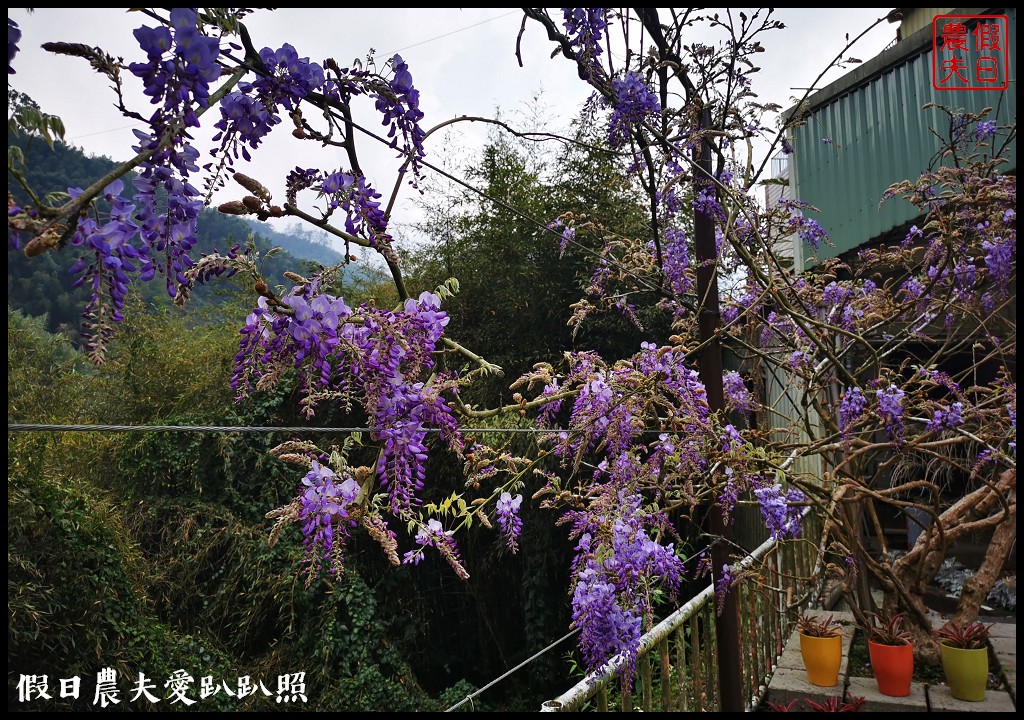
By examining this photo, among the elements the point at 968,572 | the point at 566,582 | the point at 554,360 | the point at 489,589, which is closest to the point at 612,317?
the point at 554,360

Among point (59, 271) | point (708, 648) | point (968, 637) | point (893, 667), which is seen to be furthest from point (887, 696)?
point (59, 271)

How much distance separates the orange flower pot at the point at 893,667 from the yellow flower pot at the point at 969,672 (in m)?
0.16

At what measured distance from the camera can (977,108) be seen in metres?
3.65

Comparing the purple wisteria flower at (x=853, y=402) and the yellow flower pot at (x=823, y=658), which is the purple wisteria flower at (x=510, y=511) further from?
the yellow flower pot at (x=823, y=658)

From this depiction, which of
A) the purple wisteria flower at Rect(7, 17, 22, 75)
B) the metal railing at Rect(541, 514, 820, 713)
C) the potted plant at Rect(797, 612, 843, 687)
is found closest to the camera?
the purple wisteria flower at Rect(7, 17, 22, 75)

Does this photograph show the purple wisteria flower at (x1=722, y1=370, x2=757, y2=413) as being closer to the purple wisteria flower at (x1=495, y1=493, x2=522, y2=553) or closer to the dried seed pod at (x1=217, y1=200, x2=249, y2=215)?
the purple wisteria flower at (x1=495, y1=493, x2=522, y2=553)

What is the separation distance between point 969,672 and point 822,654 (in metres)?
0.51

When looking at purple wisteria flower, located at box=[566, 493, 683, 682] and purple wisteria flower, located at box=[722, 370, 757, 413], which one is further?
purple wisteria flower, located at box=[722, 370, 757, 413]

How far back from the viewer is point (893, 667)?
8.08 feet

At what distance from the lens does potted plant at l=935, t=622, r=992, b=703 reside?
244 cm

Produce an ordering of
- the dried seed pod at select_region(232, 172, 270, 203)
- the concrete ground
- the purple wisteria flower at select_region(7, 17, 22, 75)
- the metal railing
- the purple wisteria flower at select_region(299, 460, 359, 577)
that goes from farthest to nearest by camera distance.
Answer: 1. the concrete ground
2. the metal railing
3. the purple wisteria flower at select_region(299, 460, 359, 577)
4. the dried seed pod at select_region(232, 172, 270, 203)
5. the purple wisteria flower at select_region(7, 17, 22, 75)

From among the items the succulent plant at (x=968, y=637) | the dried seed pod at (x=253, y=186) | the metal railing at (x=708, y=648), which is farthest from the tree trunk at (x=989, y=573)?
the dried seed pod at (x=253, y=186)

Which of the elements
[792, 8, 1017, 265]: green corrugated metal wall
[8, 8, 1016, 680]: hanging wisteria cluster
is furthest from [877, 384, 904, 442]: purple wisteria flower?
[792, 8, 1017, 265]: green corrugated metal wall

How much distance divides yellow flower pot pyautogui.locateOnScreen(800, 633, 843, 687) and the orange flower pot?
13 centimetres
